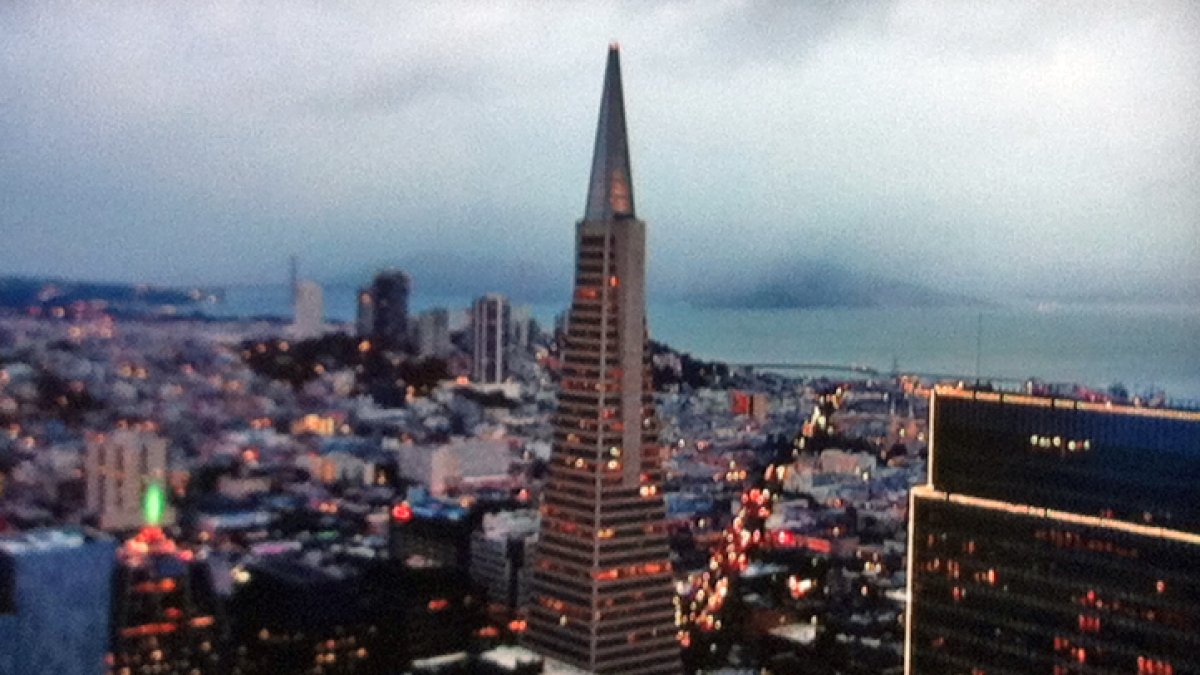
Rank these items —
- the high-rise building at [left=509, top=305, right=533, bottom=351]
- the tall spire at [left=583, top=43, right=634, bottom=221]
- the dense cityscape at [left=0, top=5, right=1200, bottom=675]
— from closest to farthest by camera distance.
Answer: the dense cityscape at [left=0, top=5, right=1200, bottom=675]
the tall spire at [left=583, top=43, right=634, bottom=221]
the high-rise building at [left=509, top=305, right=533, bottom=351]

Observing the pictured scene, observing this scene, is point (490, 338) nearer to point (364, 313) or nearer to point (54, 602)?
point (364, 313)

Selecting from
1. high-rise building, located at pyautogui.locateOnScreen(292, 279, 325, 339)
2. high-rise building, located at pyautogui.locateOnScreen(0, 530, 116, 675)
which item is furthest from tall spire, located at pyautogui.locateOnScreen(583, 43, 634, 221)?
high-rise building, located at pyautogui.locateOnScreen(0, 530, 116, 675)

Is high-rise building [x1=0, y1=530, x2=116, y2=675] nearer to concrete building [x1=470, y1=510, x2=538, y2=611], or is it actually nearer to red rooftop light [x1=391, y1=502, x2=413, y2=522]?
concrete building [x1=470, y1=510, x2=538, y2=611]

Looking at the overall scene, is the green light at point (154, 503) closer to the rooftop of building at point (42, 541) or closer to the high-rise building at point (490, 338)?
the rooftop of building at point (42, 541)

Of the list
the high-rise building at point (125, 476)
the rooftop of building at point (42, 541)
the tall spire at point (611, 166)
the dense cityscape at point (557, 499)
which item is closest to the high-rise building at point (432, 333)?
the dense cityscape at point (557, 499)

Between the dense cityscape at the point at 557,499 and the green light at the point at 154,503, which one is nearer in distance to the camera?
the dense cityscape at the point at 557,499

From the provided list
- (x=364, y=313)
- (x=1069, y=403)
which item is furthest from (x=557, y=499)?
(x=1069, y=403)

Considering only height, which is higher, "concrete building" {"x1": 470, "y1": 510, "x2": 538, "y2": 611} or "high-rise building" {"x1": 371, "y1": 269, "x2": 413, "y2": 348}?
"high-rise building" {"x1": 371, "y1": 269, "x2": 413, "y2": 348}
